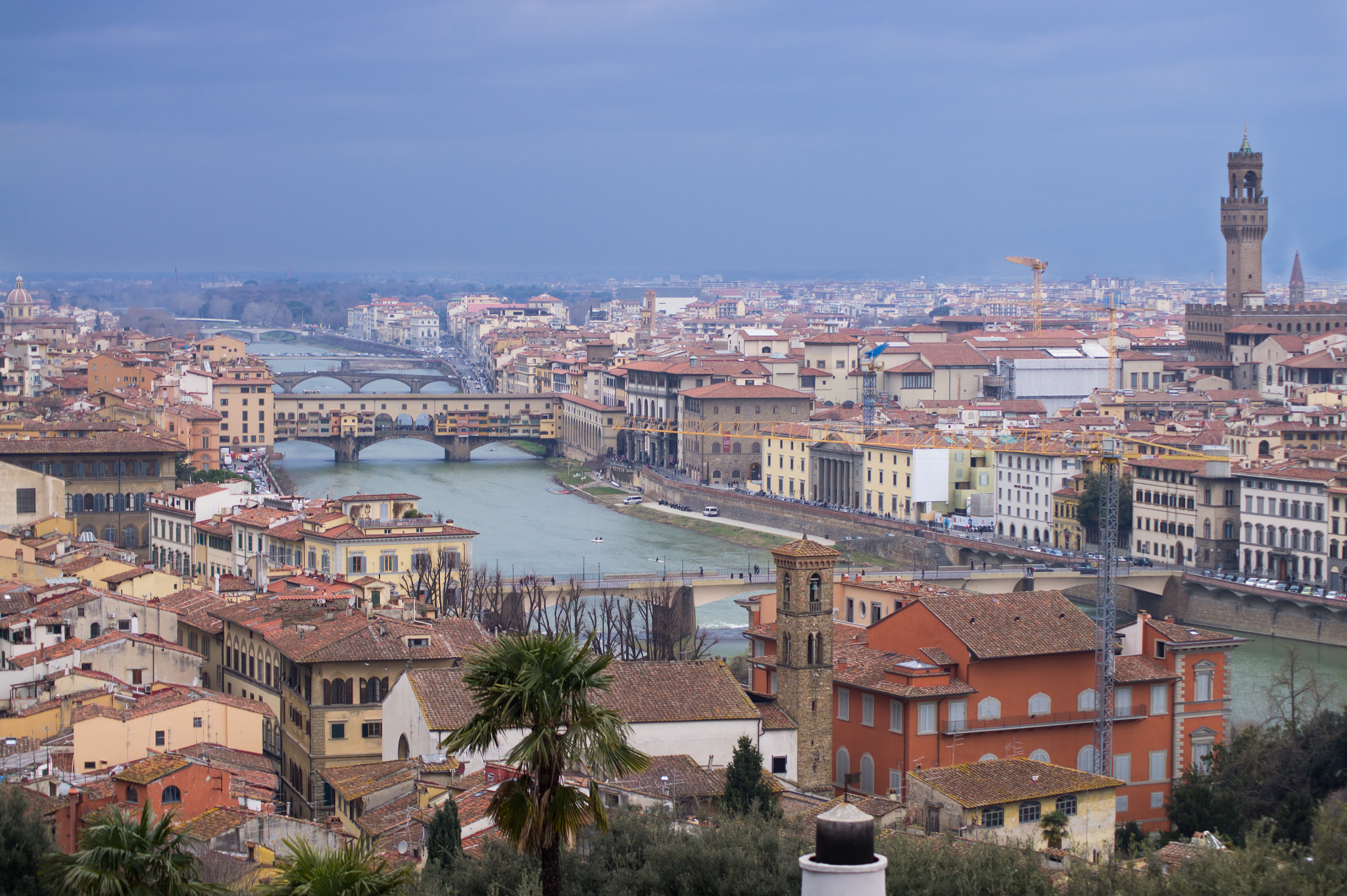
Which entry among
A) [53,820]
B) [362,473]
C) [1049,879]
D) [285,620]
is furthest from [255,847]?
[362,473]

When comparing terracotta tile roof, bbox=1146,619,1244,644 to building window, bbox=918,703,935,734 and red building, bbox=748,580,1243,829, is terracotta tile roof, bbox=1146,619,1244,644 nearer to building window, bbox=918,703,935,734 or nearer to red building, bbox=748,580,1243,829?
red building, bbox=748,580,1243,829

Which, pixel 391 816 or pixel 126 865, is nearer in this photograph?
pixel 126 865

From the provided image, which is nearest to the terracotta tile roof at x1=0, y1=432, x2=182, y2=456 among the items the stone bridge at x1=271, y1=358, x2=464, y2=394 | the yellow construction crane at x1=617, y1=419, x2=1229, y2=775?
the yellow construction crane at x1=617, y1=419, x2=1229, y2=775

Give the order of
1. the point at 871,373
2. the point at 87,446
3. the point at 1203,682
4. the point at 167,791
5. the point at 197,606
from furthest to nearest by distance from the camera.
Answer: the point at 871,373, the point at 87,446, the point at 197,606, the point at 1203,682, the point at 167,791

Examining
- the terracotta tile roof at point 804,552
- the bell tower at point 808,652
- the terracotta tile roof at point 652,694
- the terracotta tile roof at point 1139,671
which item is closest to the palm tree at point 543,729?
the terracotta tile roof at point 652,694

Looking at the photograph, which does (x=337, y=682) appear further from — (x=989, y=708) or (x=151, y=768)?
(x=989, y=708)

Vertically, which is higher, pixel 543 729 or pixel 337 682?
pixel 543 729

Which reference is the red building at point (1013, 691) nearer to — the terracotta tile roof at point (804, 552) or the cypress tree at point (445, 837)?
the terracotta tile roof at point (804, 552)

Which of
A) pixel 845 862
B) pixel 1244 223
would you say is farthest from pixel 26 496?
pixel 1244 223
